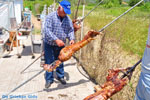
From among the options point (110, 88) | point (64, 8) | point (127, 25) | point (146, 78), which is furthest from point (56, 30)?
point (146, 78)

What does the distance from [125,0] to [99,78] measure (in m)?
2.15

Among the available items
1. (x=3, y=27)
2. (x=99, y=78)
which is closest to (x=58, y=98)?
(x=99, y=78)

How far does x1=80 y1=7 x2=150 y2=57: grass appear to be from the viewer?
12.0 feet

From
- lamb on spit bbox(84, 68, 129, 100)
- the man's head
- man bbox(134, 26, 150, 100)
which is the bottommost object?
lamb on spit bbox(84, 68, 129, 100)

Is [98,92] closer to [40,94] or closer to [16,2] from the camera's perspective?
[40,94]

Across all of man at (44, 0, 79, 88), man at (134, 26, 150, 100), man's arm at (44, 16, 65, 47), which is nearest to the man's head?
man at (44, 0, 79, 88)

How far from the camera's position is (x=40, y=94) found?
3820 mm

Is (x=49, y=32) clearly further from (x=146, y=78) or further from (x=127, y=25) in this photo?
(x=146, y=78)

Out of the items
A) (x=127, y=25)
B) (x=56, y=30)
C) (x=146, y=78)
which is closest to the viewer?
(x=146, y=78)

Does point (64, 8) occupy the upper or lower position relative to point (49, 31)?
upper

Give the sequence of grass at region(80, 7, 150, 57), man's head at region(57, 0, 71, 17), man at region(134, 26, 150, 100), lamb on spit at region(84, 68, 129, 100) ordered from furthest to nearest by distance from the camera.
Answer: grass at region(80, 7, 150, 57)
man's head at region(57, 0, 71, 17)
lamb on spit at region(84, 68, 129, 100)
man at region(134, 26, 150, 100)

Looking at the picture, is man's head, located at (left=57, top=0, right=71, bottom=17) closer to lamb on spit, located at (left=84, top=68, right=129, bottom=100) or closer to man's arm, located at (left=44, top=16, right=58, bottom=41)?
man's arm, located at (left=44, top=16, right=58, bottom=41)

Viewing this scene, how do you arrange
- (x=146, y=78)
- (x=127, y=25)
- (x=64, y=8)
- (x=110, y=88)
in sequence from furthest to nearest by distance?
(x=127, y=25) < (x=64, y=8) < (x=110, y=88) < (x=146, y=78)

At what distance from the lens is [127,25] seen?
416cm
